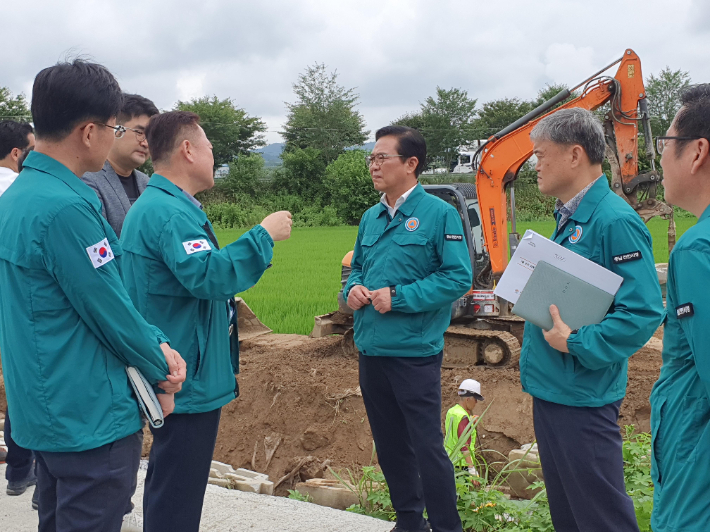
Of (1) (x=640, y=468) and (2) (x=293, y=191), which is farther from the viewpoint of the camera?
(2) (x=293, y=191)

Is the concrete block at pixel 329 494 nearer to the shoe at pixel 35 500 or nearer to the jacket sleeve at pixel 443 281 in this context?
the jacket sleeve at pixel 443 281

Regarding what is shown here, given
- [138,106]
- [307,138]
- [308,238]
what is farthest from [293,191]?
[138,106]

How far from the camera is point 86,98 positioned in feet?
6.62

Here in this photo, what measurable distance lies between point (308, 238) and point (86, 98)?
2359 centimetres

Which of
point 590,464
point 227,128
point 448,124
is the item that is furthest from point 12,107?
point 590,464

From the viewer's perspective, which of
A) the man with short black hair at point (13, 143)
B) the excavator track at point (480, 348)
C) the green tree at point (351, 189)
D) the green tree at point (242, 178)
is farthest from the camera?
the green tree at point (242, 178)

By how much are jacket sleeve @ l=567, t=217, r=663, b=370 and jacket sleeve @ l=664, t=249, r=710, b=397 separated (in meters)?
0.76

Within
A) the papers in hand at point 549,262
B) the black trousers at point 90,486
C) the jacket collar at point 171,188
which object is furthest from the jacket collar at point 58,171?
the papers in hand at point 549,262

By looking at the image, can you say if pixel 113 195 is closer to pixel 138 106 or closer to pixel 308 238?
pixel 138 106

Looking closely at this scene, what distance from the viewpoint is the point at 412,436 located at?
3.32 m

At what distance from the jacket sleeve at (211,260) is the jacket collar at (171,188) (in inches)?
4.4

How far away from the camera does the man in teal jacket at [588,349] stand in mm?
2385

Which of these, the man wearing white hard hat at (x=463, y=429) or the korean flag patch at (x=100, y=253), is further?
the man wearing white hard hat at (x=463, y=429)

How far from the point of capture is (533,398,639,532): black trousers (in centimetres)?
239
